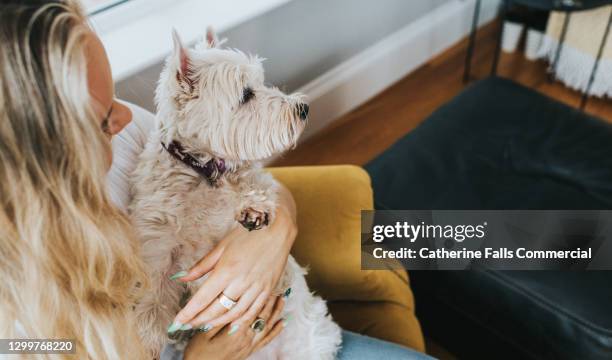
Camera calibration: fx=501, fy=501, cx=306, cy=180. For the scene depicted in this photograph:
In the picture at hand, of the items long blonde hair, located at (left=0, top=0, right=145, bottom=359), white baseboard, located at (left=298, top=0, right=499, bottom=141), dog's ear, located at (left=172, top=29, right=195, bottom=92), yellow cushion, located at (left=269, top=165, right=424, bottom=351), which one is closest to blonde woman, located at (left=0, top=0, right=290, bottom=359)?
long blonde hair, located at (left=0, top=0, right=145, bottom=359)

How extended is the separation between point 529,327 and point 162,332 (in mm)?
787

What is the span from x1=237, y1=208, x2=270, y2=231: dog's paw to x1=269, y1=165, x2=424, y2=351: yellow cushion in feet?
0.79

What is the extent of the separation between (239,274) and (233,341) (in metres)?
0.12

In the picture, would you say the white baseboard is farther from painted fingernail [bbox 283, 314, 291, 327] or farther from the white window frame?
painted fingernail [bbox 283, 314, 291, 327]

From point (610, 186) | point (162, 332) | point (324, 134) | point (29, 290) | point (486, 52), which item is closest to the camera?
point (29, 290)

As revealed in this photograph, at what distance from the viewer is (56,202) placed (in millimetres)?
572

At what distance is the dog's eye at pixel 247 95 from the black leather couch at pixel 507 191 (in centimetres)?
53

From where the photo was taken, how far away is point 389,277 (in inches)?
42.7

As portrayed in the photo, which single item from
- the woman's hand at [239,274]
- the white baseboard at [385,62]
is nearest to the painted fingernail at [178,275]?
the woman's hand at [239,274]

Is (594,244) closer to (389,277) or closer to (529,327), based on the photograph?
(529,327)

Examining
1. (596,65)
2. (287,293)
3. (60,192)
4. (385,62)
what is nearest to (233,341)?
(287,293)

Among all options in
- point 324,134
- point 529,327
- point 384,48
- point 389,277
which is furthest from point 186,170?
point 384,48

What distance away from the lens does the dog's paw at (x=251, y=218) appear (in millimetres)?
818
